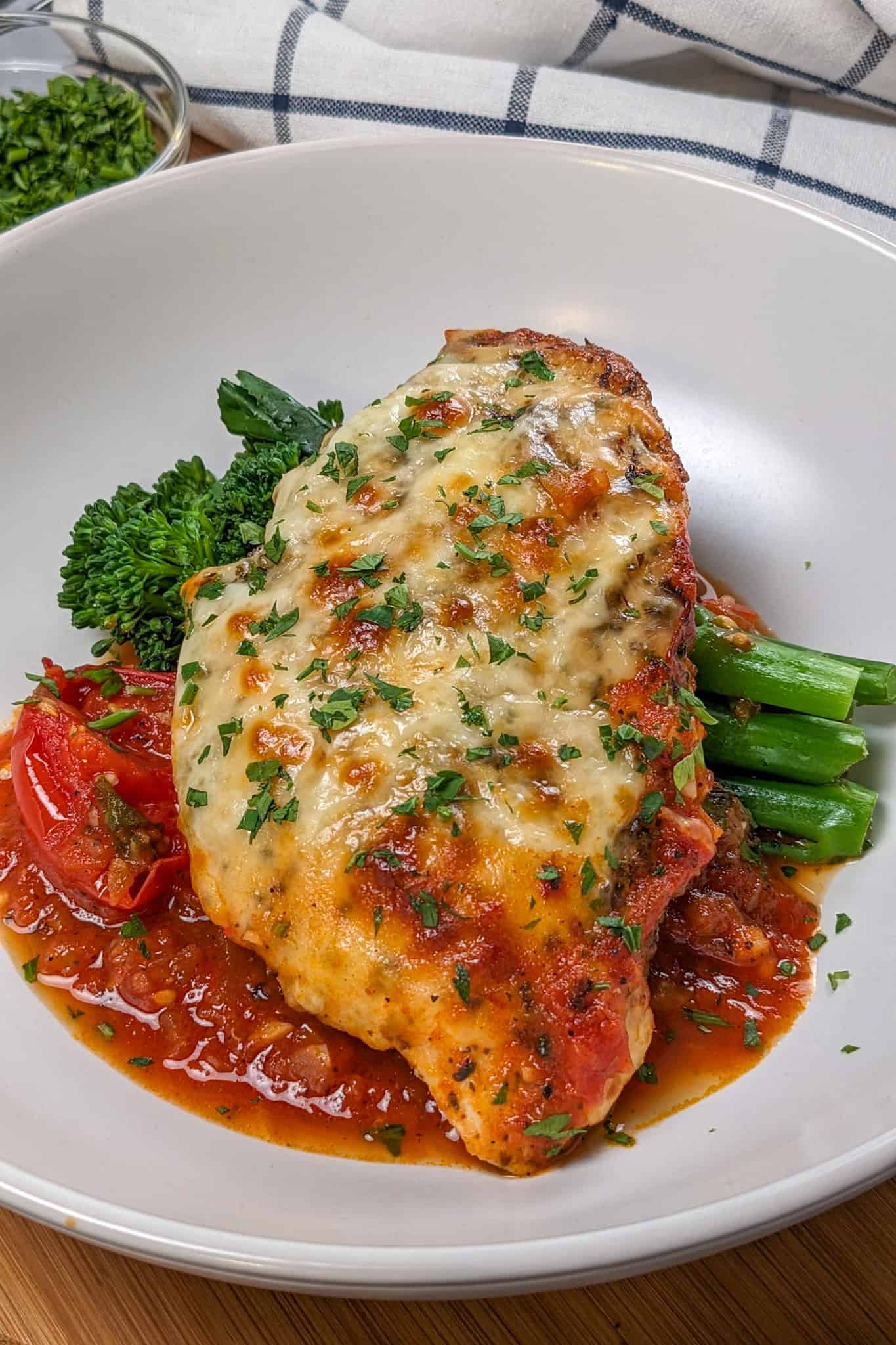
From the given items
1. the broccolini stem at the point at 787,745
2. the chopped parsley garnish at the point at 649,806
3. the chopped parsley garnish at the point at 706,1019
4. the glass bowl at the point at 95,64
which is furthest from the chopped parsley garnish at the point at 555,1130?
the glass bowl at the point at 95,64

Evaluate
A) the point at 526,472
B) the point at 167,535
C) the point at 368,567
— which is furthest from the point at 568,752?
the point at 167,535

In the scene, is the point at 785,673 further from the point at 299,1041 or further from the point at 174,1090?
the point at 174,1090

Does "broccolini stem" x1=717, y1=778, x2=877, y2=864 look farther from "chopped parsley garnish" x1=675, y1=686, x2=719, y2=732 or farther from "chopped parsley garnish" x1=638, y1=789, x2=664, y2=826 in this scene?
"chopped parsley garnish" x1=638, y1=789, x2=664, y2=826

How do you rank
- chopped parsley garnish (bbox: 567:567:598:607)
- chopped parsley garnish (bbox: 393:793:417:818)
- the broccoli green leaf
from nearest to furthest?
1. chopped parsley garnish (bbox: 393:793:417:818)
2. chopped parsley garnish (bbox: 567:567:598:607)
3. the broccoli green leaf

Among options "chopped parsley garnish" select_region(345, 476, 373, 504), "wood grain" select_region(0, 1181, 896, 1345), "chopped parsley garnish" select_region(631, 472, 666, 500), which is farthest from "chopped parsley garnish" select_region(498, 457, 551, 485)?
"wood grain" select_region(0, 1181, 896, 1345)


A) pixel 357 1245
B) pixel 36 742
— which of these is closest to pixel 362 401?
pixel 36 742

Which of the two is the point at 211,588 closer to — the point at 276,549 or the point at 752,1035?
the point at 276,549
